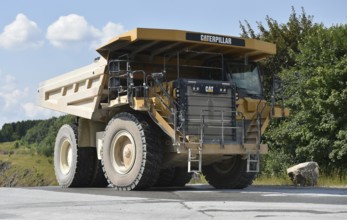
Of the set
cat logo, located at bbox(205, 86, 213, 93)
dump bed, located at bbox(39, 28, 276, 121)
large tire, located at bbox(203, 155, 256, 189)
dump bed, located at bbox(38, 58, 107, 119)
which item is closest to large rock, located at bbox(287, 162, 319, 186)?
large tire, located at bbox(203, 155, 256, 189)

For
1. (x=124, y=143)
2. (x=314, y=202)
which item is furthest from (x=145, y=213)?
(x=124, y=143)

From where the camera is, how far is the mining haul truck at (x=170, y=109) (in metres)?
11.6

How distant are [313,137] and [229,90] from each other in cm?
883

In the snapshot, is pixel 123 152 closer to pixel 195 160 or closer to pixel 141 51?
pixel 195 160

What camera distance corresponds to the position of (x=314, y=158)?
20234 millimetres

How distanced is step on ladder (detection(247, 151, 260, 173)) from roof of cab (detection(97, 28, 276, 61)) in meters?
2.31

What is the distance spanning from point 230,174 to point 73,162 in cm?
383

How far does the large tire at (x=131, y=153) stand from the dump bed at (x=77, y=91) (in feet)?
3.11

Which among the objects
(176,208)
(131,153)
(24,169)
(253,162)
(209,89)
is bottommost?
(24,169)

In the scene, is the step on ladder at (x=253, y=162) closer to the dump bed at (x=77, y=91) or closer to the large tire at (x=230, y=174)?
the large tire at (x=230, y=174)

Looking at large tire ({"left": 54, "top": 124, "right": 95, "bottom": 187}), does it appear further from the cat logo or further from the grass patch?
the grass patch

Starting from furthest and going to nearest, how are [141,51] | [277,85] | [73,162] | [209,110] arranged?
[73,162], [277,85], [141,51], [209,110]

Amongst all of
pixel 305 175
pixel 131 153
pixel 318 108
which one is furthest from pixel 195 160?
pixel 318 108

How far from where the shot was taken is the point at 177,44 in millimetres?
12406
